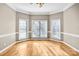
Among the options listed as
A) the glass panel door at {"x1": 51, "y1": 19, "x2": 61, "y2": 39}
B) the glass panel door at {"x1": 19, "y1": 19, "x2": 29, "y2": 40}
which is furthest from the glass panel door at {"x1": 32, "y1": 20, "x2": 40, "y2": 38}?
the glass panel door at {"x1": 51, "y1": 19, "x2": 61, "y2": 39}

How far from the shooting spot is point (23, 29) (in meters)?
6.92

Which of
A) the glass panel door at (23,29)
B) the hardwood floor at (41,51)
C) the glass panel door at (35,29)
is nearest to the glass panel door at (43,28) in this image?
the glass panel door at (35,29)

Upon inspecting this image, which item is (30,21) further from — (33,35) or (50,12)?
(50,12)

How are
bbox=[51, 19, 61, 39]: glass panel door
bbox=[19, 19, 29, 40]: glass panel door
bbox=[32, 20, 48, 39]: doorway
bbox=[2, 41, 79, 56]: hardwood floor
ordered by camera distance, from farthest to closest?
bbox=[32, 20, 48, 39]: doorway → bbox=[51, 19, 61, 39]: glass panel door → bbox=[19, 19, 29, 40]: glass panel door → bbox=[2, 41, 79, 56]: hardwood floor

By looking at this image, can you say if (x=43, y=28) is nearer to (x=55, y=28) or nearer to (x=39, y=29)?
(x=39, y=29)

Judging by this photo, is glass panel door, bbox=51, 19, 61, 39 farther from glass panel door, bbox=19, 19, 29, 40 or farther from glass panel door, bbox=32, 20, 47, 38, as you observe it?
glass panel door, bbox=19, 19, 29, 40

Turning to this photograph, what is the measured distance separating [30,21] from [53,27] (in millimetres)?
1613

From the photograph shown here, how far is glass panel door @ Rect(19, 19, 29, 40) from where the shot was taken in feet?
21.6

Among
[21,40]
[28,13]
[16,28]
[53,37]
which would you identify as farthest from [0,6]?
[53,37]

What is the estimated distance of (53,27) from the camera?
732cm

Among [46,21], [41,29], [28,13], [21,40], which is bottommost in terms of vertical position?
[21,40]

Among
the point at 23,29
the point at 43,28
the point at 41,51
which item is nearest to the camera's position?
the point at 41,51

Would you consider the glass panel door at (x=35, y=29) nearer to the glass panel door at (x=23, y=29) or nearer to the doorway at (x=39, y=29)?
the doorway at (x=39, y=29)

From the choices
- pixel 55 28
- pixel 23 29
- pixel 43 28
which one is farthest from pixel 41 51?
pixel 43 28
